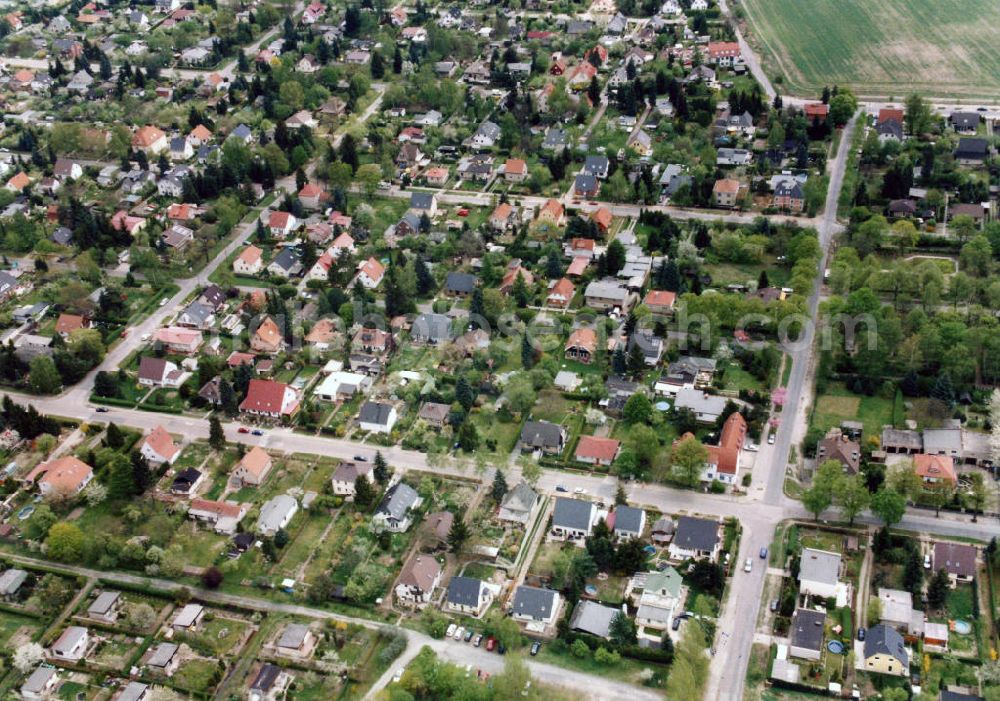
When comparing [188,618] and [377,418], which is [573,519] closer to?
[377,418]

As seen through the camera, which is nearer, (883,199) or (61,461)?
(61,461)

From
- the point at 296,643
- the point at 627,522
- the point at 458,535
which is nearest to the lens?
the point at 296,643

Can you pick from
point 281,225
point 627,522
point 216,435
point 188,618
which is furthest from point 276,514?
point 281,225

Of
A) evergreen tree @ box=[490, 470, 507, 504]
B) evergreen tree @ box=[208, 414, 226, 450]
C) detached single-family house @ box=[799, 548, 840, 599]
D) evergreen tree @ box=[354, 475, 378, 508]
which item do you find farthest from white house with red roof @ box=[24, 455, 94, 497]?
detached single-family house @ box=[799, 548, 840, 599]

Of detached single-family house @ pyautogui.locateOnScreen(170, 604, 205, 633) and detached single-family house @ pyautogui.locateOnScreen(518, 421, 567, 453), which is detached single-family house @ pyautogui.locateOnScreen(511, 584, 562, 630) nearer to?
detached single-family house @ pyautogui.locateOnScreen(518, 421, 567, 453)

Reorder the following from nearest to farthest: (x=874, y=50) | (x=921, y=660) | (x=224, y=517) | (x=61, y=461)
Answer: (x=921, y=660), (x=224, y=517), (x=61, y=461), (x=874, y=50)

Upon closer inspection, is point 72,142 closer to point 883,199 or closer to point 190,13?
point 190,13

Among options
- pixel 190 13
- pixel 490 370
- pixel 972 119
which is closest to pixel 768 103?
pixel 972 119
